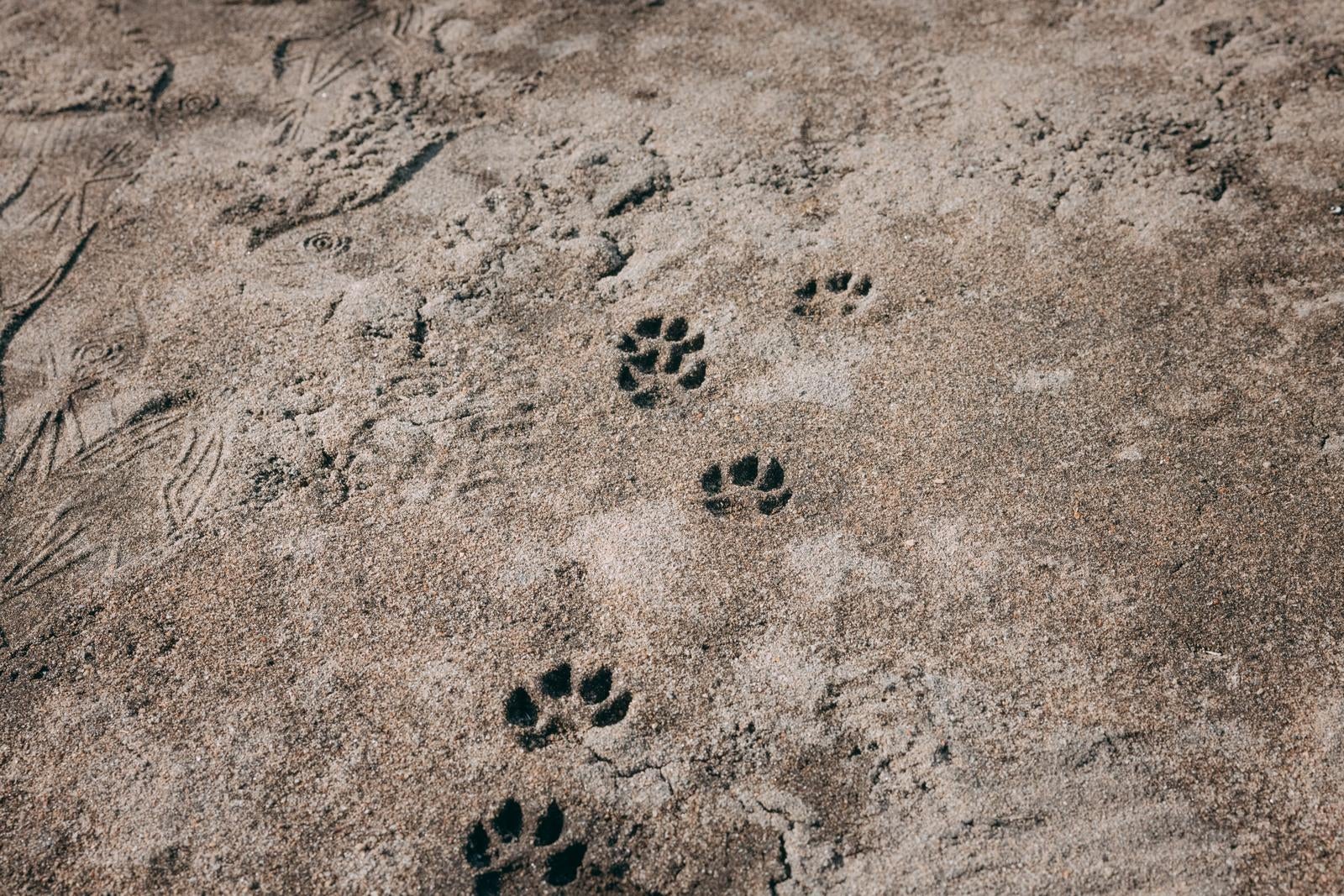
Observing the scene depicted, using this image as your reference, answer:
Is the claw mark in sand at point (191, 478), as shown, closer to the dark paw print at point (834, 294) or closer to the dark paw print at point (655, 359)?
the dark paw print at point (655, 359)

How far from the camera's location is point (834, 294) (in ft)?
8.66

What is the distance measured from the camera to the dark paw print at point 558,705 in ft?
6.39

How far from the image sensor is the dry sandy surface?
1.85m

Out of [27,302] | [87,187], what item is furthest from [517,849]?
[87,187]

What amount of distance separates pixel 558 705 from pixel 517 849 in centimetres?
29

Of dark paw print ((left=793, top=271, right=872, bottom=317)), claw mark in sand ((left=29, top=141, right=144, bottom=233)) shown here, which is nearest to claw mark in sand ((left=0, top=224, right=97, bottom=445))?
claw mark in sand ((left=29, top=141, right=144, bottom=233))

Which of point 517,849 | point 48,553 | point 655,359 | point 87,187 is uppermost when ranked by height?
point 87,187

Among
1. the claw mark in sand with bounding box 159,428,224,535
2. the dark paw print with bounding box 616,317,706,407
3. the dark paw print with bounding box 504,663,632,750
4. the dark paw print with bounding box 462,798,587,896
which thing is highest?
the dark paw print with bounding box 616,317,706,407

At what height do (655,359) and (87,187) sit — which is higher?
(87,187)

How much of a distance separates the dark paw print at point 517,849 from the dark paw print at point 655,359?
1046 mm

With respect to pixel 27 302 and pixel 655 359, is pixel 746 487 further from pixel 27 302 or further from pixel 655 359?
pixel 27 302

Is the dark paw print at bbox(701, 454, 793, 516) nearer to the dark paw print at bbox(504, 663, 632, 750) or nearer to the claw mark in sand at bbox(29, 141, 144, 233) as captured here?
the dark paw print at bbox(504, 663, 632, 750)

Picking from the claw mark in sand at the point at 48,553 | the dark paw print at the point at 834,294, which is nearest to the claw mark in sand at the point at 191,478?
the claw mark in sand at the point at 48,553

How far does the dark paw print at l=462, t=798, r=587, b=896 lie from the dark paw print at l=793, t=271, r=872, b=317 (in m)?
1.46
